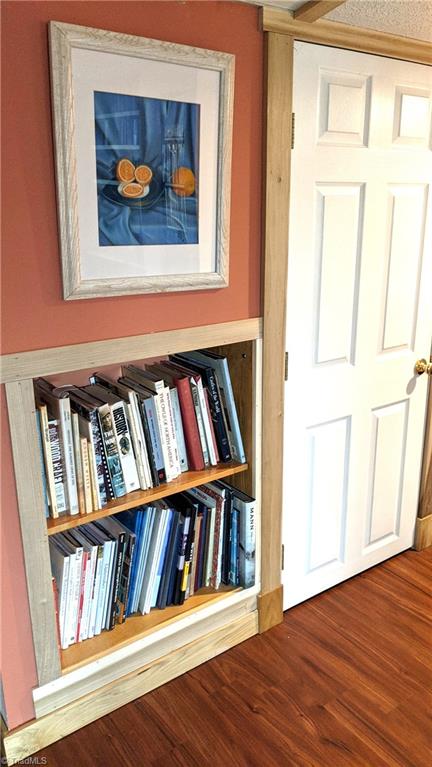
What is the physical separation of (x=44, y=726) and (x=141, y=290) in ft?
4.02

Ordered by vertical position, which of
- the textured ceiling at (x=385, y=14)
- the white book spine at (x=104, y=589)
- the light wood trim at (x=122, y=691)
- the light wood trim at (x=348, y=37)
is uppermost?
the textured ceiling at (x=385, y=14)

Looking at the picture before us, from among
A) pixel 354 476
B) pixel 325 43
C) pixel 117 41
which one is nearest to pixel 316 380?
pixel 354 476

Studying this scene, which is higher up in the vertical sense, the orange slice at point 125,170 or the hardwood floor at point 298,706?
the orange slice at point 125,170

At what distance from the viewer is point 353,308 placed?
2.10 metres

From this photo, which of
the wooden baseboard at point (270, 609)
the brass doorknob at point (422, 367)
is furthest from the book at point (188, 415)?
the brass doorknob at point (422, 367)

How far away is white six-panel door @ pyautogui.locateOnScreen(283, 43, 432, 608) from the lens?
1.88 meters

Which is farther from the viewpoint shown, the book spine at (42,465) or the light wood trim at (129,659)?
the light wood trim at (129,659)

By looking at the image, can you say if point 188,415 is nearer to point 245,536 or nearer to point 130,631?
point 245,536

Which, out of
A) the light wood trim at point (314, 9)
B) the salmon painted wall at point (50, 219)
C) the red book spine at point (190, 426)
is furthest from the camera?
the red book spine at point (190, 426)

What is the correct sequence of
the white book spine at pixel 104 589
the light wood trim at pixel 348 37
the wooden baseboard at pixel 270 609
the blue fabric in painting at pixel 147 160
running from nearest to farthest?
1. the blue fabric in painting at pixel 147 160
2. the light wood trim at pixel 348 37
3. the white book spine at pixel 104 589
4. the wooden baseboard at pixel 270 609

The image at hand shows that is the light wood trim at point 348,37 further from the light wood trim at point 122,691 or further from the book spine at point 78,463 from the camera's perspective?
the light wood trim at point 122,691

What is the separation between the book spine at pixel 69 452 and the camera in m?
1.61

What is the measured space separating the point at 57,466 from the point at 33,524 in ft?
0.55

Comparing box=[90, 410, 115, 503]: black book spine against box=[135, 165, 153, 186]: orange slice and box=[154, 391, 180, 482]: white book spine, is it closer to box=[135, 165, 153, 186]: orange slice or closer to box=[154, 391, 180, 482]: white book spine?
box=[154, 391, 180, 482]: white book spine
